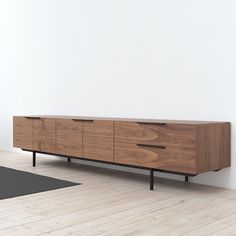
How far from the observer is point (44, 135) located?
4820 millimetres

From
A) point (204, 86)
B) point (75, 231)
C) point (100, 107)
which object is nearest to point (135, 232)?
point (75, 231)

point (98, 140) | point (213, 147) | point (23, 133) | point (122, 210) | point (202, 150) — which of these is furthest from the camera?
point (23, 133)

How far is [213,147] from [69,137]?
1.60 metres

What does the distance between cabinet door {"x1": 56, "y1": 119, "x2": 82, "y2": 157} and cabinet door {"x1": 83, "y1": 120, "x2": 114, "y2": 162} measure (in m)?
0.10

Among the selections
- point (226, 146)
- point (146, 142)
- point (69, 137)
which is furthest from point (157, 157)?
point (69, 137)

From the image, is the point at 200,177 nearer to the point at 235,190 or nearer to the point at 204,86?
the point at 235,190

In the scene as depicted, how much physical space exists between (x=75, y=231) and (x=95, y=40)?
9.14 feet

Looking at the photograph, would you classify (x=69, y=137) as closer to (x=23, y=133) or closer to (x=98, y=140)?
(x=98, y=140)

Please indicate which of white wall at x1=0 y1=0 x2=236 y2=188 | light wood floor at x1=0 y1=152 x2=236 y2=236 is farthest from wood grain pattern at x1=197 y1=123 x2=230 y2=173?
light wood floor at x1=0 y1=152 x2=236 y2=236

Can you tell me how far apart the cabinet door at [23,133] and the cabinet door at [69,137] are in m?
0.51

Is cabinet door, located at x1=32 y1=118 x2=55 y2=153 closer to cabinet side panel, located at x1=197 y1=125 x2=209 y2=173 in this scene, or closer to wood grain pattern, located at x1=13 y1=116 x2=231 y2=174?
wood grain pattern, located at x1=13 y1=116 x2=231 y2=174

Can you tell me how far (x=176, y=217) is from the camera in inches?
115

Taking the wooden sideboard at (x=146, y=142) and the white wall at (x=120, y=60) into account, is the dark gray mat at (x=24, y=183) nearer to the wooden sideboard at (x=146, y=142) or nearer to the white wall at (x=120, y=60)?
the wooden sideboard at (x=146, y=142)

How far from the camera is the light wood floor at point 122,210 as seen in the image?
265cm
